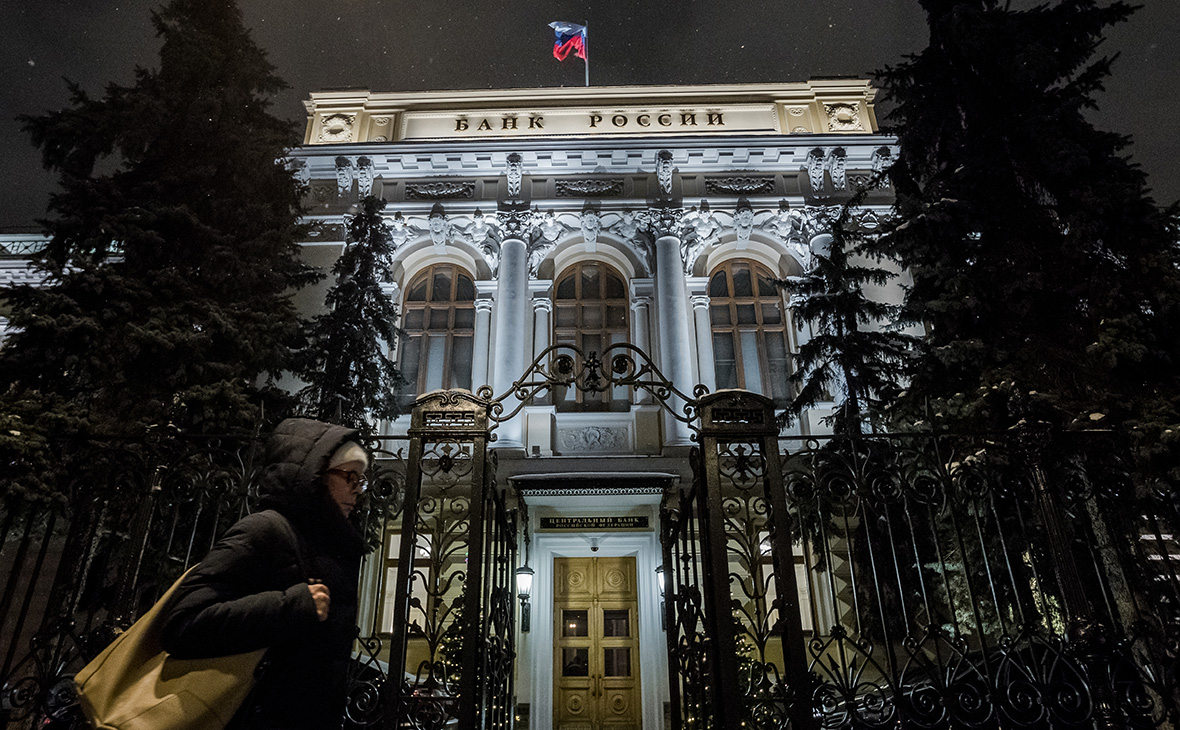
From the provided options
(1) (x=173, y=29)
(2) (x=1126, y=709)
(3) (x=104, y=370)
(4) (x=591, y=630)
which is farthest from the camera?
(4) (x=591, y=630)

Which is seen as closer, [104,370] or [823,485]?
[823,485]

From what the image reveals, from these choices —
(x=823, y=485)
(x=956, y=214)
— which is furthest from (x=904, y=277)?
(x=823, y=485)

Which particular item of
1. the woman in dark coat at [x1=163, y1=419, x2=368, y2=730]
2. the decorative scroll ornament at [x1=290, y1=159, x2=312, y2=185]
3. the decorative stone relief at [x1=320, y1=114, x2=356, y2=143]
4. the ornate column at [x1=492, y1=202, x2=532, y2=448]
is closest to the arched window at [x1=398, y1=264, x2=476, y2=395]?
the ornate column at [x1=492, y1=202, x2=532, y2=448]

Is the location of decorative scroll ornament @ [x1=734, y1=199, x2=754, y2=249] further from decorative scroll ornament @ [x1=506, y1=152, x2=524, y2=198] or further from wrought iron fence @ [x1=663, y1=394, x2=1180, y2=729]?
wrought iron fence @ [x1=663, y1=394, x2=1180, y2=729]

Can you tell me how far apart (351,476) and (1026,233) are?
7991mm

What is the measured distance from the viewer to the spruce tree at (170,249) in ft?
25.2

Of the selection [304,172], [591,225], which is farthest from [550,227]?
[304,172]

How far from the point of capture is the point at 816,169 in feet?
48.3

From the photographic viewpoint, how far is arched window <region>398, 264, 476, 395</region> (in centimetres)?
1338

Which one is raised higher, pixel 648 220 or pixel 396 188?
pixel 396 188

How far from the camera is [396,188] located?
1496 cm

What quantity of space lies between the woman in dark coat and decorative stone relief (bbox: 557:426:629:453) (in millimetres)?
9510

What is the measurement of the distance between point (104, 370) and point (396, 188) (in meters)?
8.30

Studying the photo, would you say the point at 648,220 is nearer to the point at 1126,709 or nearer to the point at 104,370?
the point at 104,370
